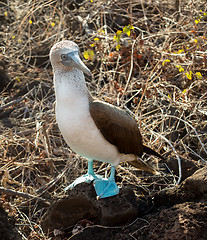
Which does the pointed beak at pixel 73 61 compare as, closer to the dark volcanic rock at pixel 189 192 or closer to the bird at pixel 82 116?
the bird at pixel 82 116

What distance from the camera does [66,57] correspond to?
99.2 inches

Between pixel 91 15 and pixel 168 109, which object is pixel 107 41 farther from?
pixel 168 109

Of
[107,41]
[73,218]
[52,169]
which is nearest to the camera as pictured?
[73,218]

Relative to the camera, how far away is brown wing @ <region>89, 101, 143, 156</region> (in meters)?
2.59

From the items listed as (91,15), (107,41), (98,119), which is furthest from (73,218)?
(91,15)

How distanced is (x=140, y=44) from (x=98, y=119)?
2398 millimetres

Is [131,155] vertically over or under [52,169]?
over

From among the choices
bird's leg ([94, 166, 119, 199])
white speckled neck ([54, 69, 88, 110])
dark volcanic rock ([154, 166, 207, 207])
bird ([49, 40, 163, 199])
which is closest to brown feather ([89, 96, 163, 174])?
bird ([49, 40, 163, 199])

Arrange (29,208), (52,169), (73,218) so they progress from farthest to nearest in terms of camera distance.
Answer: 1. (52,169)
2. (29,208)
3. (73,218)

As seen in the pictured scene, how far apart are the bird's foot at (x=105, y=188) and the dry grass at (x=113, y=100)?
612mm

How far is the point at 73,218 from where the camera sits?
288 centimetres

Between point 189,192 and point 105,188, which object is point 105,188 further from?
point 189,192

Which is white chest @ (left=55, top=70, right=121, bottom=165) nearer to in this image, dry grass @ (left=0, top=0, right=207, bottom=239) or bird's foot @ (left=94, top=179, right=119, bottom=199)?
bird's foot @ (left=94, top=179, right=119, bottom=199)

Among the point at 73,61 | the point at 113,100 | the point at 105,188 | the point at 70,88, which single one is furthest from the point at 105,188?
the point at 113,100
